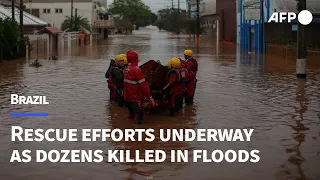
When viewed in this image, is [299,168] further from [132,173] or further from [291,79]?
[291,79]

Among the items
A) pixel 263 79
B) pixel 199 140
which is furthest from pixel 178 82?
pixel 263 79

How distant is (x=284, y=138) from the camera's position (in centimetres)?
945

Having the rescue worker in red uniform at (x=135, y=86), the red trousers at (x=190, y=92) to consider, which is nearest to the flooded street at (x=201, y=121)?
the red trousers at (x=190, y=92)

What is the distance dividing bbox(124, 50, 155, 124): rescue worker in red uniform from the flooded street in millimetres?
430

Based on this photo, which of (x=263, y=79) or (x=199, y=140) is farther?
(x=263, y=79)

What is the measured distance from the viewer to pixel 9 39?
3133 cm

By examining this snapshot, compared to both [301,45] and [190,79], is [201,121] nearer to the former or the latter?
[190,79]

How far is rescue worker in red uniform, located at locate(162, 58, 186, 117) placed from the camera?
1157cm

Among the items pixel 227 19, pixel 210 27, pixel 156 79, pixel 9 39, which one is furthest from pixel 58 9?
pixel 156 79

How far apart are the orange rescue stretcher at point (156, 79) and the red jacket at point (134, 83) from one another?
4.88 feet

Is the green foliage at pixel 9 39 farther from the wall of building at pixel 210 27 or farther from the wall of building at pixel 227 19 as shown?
the wall of building at pixel 210 27

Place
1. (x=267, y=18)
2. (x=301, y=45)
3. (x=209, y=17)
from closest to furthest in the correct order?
(x=301, y=45)
(x=267, y=18)
(x=209, y=17)

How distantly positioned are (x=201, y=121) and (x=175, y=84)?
1013 mm

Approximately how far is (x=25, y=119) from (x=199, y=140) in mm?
4069
